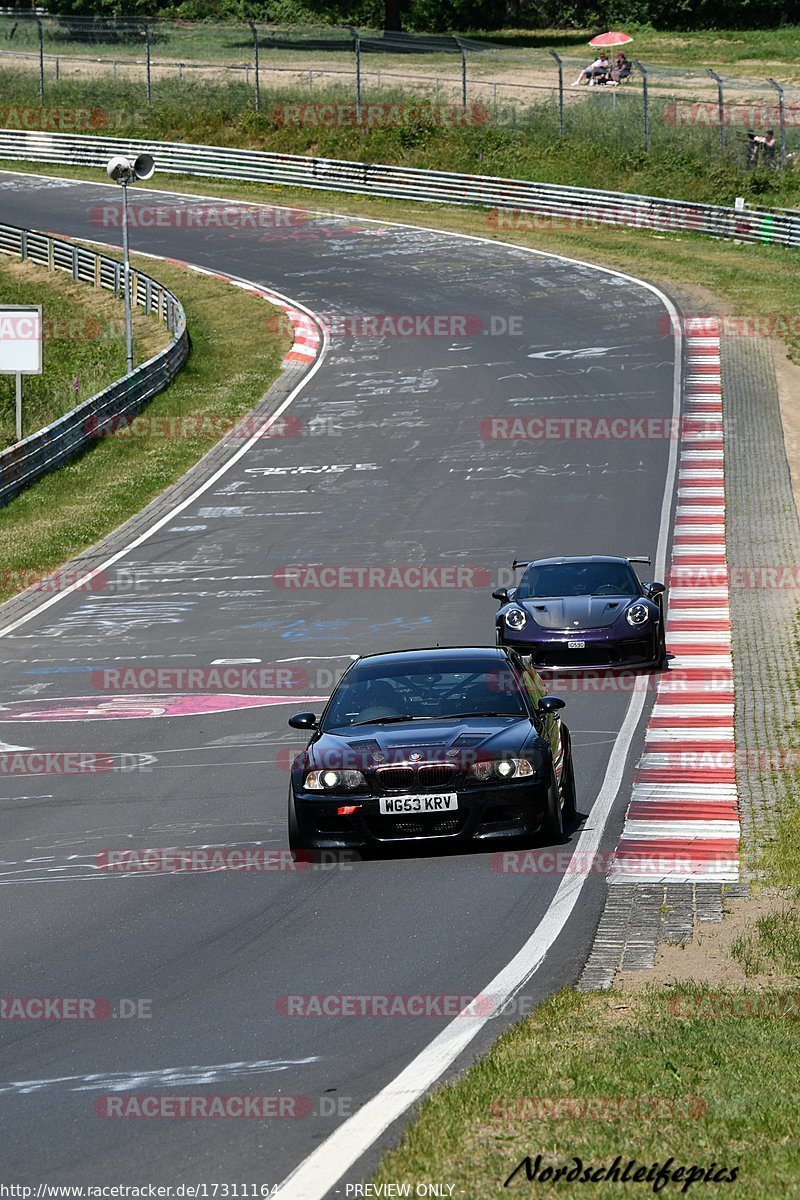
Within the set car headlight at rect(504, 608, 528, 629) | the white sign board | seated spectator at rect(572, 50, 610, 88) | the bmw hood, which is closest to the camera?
the bmw hood

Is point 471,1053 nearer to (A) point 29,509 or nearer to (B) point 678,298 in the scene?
(A) point 29,509

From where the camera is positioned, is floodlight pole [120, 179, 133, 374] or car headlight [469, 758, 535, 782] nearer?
car headlight [469, 758, 535, 782]

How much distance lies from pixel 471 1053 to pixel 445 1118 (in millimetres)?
1034

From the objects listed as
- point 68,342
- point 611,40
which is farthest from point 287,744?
point 611,40

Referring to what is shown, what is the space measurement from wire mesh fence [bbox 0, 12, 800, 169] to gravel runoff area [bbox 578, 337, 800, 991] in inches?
907

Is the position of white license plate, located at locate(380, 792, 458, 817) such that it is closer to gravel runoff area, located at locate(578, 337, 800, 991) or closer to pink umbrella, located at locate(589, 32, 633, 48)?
gravel runoff area, located at locate(578, 337, 800, 991)

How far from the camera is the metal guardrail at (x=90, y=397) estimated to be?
3192cm

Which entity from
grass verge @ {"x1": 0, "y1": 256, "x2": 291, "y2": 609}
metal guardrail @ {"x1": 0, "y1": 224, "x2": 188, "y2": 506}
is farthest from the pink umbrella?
grass verge @ {"x1": 0, "y1": 256, "x2": 291, "y2": 609}

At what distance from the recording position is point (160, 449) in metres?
35.4

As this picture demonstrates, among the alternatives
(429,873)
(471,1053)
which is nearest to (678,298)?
(429,873)

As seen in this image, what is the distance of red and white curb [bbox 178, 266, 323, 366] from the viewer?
43.2 metres

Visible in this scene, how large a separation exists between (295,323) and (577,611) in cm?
2841

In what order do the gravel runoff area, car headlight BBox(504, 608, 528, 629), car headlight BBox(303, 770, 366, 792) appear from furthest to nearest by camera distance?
car headlight BBox(504, 608, 528, 629) < car headlight BBox(303, 770, 366, 792) < the gravel runoff area

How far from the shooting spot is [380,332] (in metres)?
44.6
